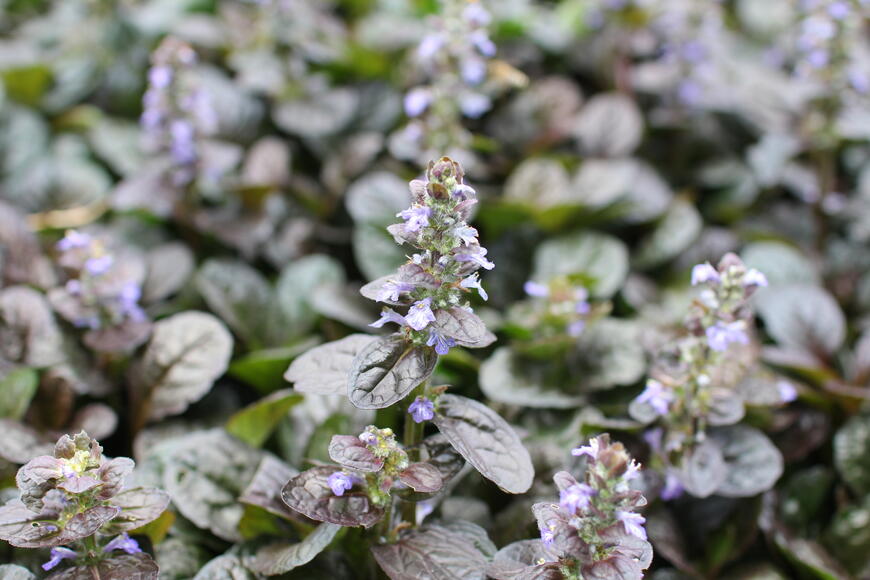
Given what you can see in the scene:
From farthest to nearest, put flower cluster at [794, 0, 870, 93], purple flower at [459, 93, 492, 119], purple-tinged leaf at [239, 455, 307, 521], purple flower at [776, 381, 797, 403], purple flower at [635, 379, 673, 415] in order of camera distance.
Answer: flower cluster at [794, 0, 870, 93] → purple flower at [459, 93, 492, 119] → purple flower at [776, 381, 797, 403] → purple flower at [635, 379, 673, 415] → purple-tinged leaf at [239, 455, 307, 521]

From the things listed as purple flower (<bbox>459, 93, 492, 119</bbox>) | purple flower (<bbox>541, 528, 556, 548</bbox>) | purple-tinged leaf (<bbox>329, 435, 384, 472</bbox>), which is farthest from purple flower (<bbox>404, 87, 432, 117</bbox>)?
purple flower (<bbox>541, 528, 556, 548</bbox>)

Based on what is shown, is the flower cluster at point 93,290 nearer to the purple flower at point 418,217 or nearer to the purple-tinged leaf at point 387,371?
the purple-tinged leaf at point 387,371

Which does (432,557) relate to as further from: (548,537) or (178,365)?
(178,365)

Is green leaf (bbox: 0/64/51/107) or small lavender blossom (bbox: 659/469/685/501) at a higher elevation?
green leaf (bbox: 0/64/51/107)

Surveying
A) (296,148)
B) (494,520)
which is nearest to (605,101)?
(296,148)

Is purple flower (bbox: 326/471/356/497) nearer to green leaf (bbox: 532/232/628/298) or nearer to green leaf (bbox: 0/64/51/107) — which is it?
green leaf (bbox: 532/232/628/298)

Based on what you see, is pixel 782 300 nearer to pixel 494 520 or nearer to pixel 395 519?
pixel 494 520

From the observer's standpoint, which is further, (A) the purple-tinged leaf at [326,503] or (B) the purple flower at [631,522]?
(A) the purple-tinged leaf at [326,503]

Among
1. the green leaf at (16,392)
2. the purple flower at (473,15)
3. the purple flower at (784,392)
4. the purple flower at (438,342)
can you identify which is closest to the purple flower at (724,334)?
the purple flower at (784,392)
